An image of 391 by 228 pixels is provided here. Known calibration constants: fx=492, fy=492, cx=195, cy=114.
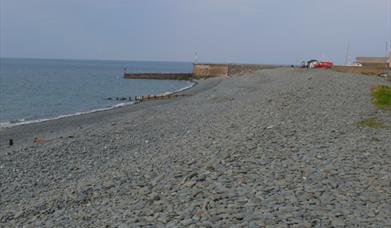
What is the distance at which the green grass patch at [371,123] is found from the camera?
1428cm

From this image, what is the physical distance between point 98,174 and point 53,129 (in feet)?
44.7

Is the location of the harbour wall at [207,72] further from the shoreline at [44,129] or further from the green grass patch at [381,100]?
the green grass patch at [381,100]

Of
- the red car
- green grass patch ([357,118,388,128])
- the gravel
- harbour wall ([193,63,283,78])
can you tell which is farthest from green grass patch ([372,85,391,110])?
harbour wall ([193,63,283,78])

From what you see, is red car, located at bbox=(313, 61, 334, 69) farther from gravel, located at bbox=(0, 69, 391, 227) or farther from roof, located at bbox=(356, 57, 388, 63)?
gravel, located at bbox=(0, 69, 391, 227)

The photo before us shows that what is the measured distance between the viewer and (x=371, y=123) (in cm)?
1484

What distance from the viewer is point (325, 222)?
625 cm

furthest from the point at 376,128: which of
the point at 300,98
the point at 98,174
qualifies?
the point at 300,98

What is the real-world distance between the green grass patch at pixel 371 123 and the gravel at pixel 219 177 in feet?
0.81

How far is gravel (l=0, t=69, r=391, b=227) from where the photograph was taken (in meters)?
6.86

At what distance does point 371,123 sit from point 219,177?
792cm

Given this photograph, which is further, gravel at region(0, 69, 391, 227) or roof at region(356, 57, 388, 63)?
roof at region(356, 57, 388, 63)

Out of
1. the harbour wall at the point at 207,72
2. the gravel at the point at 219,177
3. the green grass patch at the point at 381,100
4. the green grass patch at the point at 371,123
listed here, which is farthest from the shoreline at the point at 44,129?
the harbour wall at the point at 207,72

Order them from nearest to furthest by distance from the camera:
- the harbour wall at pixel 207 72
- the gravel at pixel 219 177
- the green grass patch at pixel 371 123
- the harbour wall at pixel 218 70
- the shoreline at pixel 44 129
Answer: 1. the gravel at pixel 219 177
2. the green grass patch at pixel 371 123
3. the shoreline at pixel 44 129
4. the harbour wall at pixel 218 70
5. the harbour wall at pixel 207 72

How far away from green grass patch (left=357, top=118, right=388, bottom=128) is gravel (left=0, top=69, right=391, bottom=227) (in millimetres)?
246
